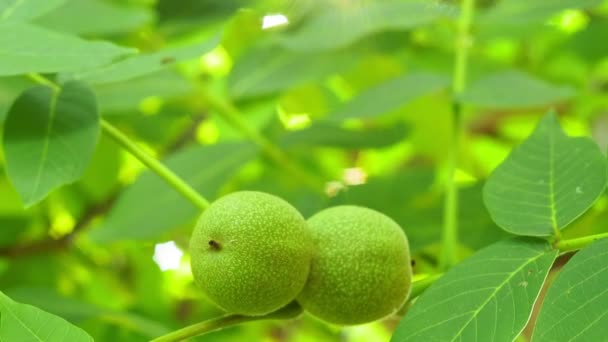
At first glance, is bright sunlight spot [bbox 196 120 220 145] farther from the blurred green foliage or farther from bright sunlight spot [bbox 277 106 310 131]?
bright sunlight spot [bbox 277 106 310 131]

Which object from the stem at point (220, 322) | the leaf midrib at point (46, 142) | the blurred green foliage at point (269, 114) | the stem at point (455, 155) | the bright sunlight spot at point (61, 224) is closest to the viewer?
the stem at point (220, 322)

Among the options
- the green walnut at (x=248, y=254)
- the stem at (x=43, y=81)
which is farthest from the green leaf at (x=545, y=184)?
the stem at (x=43, y=81)

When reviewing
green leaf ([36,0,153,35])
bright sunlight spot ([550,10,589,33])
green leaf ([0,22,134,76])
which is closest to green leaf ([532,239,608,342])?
green leaf ([0,22,134,76])

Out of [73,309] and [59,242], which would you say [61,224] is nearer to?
[59,242]

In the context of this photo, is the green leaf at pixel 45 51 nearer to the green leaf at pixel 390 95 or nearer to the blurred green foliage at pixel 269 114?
the blurred green foliage at pixel 269 114

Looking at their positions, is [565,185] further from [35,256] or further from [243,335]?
[35,256]

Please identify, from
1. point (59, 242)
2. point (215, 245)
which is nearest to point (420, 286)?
point (215, 245)
